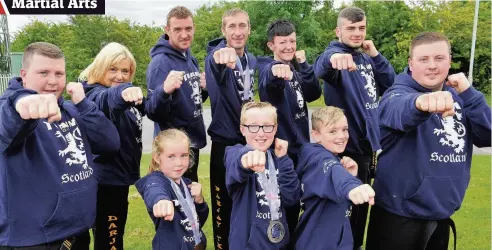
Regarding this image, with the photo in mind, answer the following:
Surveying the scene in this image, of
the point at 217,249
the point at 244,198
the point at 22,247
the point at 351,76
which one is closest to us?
the point at 22,247

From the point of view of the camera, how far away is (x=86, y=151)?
147 inches

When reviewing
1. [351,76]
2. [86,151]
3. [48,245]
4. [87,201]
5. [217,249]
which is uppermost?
[351,76]

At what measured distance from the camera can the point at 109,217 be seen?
15.2ft

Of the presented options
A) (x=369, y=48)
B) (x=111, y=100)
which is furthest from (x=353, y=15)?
(x=111, y=100)

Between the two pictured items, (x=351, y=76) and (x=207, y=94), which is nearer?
(x=351, y=76)

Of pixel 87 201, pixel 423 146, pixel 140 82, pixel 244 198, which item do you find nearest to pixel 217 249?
pixel 244 198

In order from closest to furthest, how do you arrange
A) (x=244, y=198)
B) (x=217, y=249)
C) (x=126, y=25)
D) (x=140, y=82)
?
1. (x=244, y=198)
2. (x=217, y=249)
3. (x=140, y=82)
4. (x=126, y=25)

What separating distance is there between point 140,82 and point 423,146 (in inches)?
1044

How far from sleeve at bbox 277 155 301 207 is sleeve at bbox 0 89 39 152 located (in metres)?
1.82

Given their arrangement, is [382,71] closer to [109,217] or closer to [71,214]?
[109,217]

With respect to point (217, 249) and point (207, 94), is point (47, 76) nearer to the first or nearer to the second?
point (207, 94)

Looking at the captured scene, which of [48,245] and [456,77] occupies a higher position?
[456,77]

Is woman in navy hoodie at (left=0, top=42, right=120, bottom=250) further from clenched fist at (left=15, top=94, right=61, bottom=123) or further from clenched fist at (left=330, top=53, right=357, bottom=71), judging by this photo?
clenched fist at (left=330, top=53, right=357, bottom=71)

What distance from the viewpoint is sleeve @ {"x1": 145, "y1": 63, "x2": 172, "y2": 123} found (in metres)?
4.59
